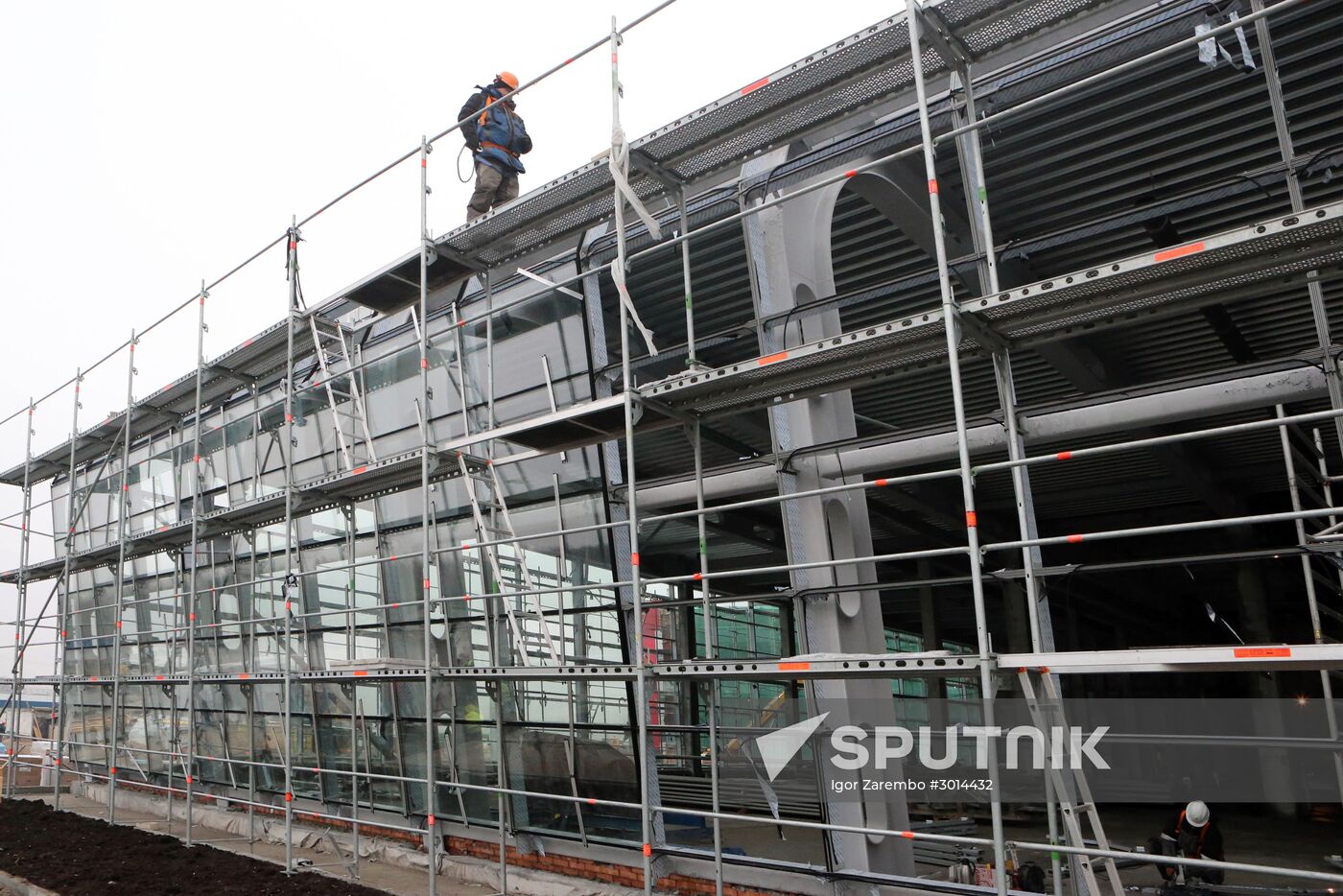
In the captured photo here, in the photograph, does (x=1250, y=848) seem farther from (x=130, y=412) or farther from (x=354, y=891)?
(x=130, y=412)

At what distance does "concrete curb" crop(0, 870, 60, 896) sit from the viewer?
9258mm

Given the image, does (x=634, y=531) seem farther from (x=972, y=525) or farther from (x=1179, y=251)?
(x=1179, y=251)

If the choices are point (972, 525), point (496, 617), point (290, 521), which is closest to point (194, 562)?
point (290, 521)

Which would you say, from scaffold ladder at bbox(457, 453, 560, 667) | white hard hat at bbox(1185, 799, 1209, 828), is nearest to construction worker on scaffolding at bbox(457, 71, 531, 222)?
scaffold ladder at bbox(457, 453, 560, 667)

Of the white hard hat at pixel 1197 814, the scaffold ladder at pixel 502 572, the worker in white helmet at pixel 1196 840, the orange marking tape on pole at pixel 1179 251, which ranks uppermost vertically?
the orange marking tape on pole at pixel 1179 251

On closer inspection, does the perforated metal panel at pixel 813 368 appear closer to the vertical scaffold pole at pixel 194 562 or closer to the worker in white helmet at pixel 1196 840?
the worker in white helmet at pixel 1196 840

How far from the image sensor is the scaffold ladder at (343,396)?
11.8 m

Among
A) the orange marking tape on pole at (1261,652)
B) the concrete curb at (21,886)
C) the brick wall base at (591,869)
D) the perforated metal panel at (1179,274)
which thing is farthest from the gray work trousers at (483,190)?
the orange marking tape on pole at (1261,652)

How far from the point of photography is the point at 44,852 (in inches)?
448

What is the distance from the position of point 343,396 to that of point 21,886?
20.1 feet

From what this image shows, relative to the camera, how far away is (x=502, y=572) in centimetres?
1028

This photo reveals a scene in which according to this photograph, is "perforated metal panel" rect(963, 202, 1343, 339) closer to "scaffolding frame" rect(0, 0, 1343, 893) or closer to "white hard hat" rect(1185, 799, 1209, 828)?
"scaffolding frame" rect(0, 0, 1343, 893)

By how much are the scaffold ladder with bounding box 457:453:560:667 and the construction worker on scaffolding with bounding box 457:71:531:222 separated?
2.68 metres

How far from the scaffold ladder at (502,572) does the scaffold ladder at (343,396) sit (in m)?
1.89
